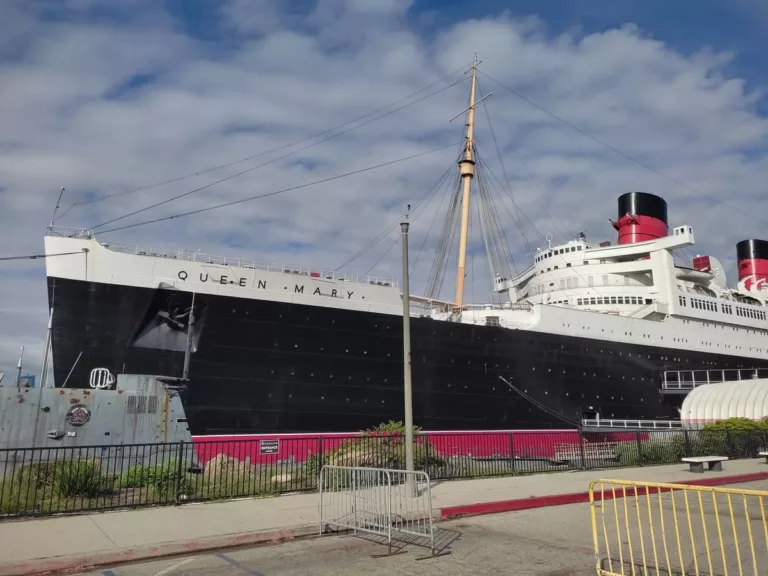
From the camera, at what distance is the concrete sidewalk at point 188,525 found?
7184 millimetres

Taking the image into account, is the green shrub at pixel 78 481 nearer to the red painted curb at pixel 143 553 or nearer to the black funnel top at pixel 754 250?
the red painted curb at pixel 143 553

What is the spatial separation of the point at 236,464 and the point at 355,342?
21.8 ft

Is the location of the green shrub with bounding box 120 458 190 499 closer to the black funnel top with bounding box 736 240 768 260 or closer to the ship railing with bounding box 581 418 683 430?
the ship railing with bounding box 581 418 683 430

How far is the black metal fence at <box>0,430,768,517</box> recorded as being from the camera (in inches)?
417

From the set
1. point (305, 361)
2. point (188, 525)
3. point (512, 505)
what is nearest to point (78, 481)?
point (188, 525)

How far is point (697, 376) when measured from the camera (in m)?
32.1

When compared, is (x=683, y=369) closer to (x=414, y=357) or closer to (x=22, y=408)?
(x=414, y=357)

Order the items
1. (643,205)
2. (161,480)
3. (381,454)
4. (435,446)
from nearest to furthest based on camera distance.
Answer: (161,480) → (381,454) → (435,446) → (643,205)

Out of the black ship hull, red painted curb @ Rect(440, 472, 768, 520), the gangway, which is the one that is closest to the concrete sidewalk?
red painted curb @ Rect(440, 472, 768, 520)

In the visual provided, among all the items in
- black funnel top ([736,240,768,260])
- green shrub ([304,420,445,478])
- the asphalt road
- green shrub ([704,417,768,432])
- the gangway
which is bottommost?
the asphalt road

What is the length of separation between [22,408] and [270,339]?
294 inches

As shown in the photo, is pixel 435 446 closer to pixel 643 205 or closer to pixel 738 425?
pixel 738 425

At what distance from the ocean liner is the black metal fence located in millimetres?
1763

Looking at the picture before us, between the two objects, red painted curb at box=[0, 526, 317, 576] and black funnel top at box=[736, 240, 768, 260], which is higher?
black funnel top at box=[736, 240, 768, 260]
